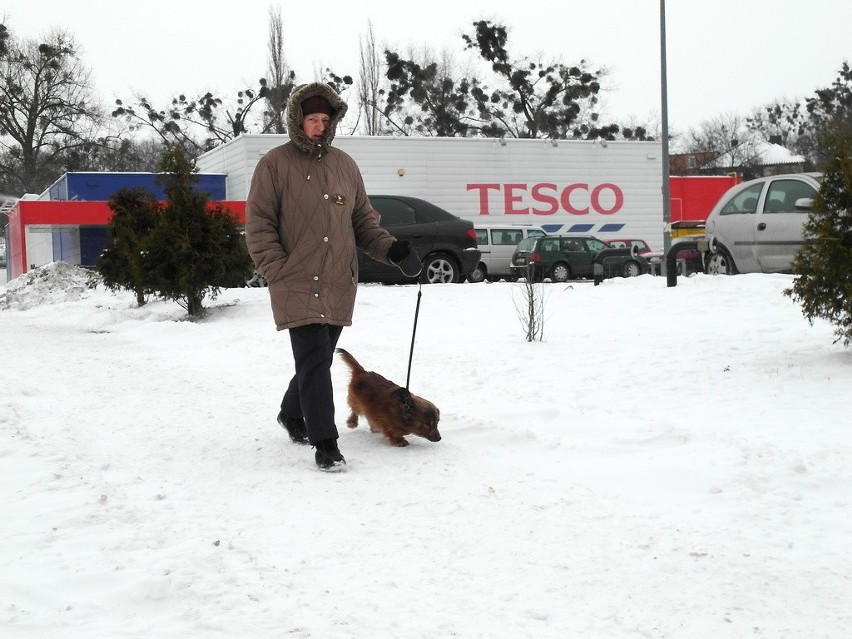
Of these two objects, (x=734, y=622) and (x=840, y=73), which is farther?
(x=840, y=73)

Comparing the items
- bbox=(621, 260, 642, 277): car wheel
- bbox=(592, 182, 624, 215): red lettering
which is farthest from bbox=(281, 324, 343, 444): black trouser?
bbox=(592, 182, 624, 215): red lettering

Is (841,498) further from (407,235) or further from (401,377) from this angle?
(407,235)

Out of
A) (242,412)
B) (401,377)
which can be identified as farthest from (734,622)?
(401,377)

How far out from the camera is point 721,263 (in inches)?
506

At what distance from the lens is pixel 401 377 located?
7816mm

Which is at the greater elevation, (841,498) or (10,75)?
(10,75)

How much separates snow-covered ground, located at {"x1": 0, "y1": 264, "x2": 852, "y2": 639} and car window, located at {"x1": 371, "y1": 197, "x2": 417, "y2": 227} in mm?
8279

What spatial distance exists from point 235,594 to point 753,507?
214cm

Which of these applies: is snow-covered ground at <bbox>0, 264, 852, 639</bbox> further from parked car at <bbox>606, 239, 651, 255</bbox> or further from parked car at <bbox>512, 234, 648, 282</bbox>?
parked car at <bbox>606, 239, 651, 255</bbox>

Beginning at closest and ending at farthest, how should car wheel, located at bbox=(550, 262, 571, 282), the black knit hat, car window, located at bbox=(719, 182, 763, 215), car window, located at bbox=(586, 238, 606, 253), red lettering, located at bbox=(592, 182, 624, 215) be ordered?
the black knit hat → car window, located at bbox=(719, 182, 763, 215) → car wheel, located at bbox=(550, 262, 571, 282) → car window, located at bbox=(586, 238, 606, 253) → red lettering, located at bbox=(592, 182, 624, 215)

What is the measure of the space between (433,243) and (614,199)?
41.0ft

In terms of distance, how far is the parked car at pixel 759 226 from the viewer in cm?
1181

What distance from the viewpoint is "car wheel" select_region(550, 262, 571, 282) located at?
73.1 feet

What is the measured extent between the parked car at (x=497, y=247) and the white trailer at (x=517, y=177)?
10.9 feet
